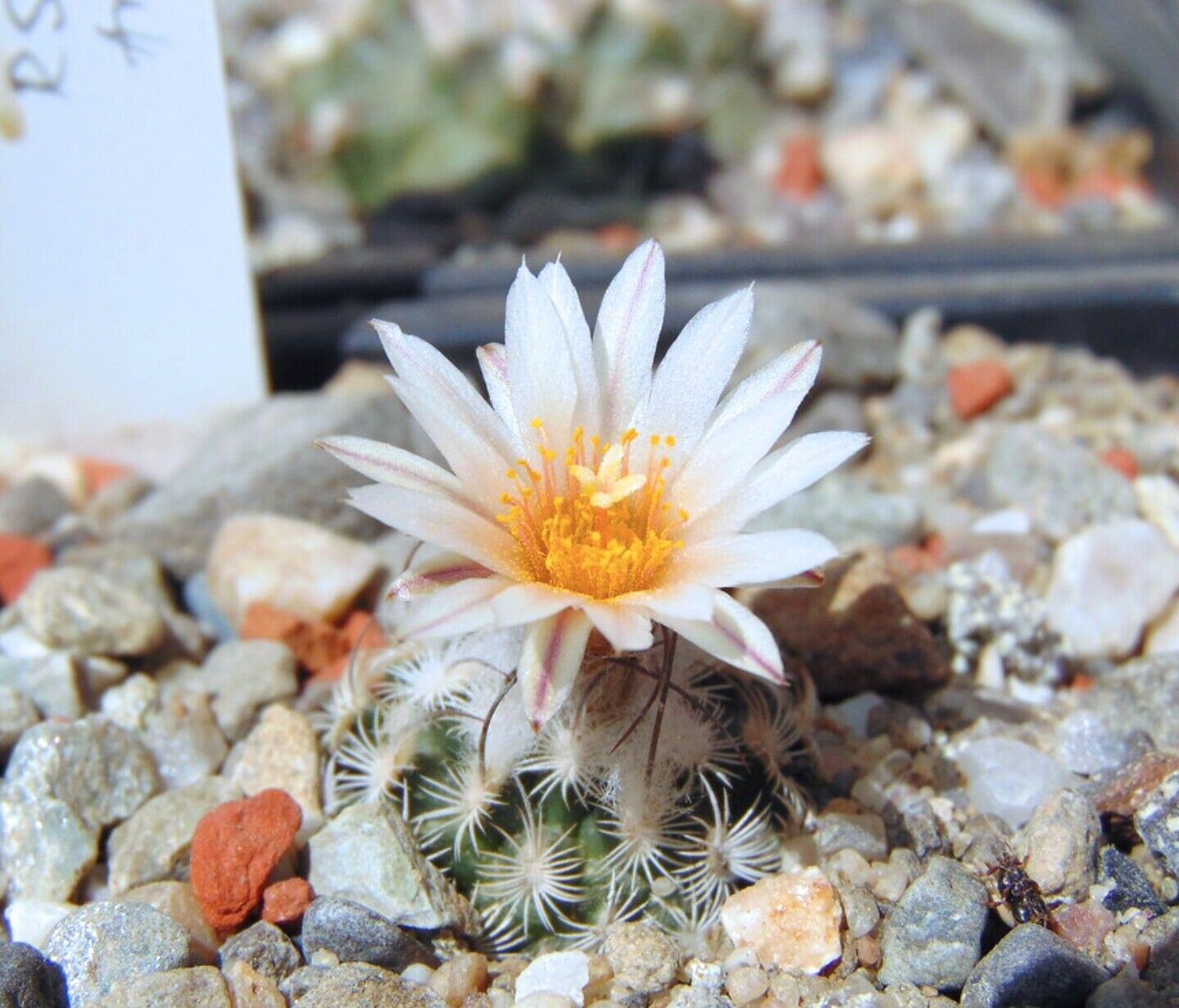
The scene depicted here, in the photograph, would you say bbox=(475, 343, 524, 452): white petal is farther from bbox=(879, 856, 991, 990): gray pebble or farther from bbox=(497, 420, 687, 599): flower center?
bbox=(879, 856, 991, 990): gray pebble

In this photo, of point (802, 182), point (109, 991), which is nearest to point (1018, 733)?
point (109, 991)

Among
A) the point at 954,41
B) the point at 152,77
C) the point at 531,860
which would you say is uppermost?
the point at 152,77

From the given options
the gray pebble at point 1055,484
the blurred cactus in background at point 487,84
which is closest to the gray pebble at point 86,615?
the gray pebble at point 1055,484

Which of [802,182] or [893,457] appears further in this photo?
[802,182]

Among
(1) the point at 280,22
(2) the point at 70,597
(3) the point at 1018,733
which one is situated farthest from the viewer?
(1) the point at 280,22

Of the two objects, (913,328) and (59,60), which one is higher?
(59,60)

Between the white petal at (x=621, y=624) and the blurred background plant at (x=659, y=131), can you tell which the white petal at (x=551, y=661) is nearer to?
the white petal at (x=621, y=624)

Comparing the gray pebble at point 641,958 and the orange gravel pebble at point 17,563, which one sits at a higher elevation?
the orange gravel pebble at point 17,563

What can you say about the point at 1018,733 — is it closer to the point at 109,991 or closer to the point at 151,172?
the point at 109,991
